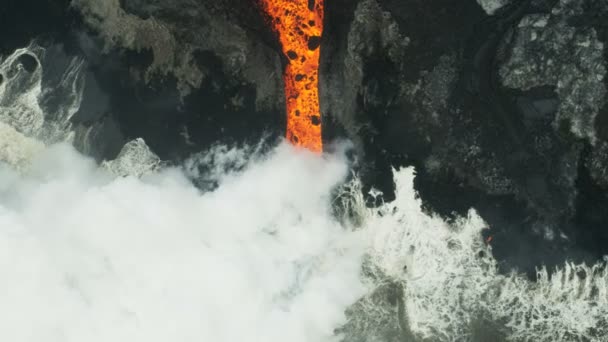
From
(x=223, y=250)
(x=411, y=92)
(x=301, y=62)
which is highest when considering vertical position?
(x=301, y=62)

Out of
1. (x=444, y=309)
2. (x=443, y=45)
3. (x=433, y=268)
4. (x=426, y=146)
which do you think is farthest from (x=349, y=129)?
(x=444, y=309)

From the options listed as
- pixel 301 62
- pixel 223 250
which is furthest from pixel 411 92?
pixel 223 250

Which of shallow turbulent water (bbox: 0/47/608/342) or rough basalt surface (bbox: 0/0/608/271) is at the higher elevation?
rough basalt surface (bbox: 0/0/608/271)

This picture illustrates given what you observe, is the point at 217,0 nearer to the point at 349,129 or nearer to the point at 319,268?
the point at 349,129

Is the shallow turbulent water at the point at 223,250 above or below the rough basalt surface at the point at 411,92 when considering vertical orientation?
below

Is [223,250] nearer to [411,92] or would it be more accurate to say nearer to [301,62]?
[301,62]
